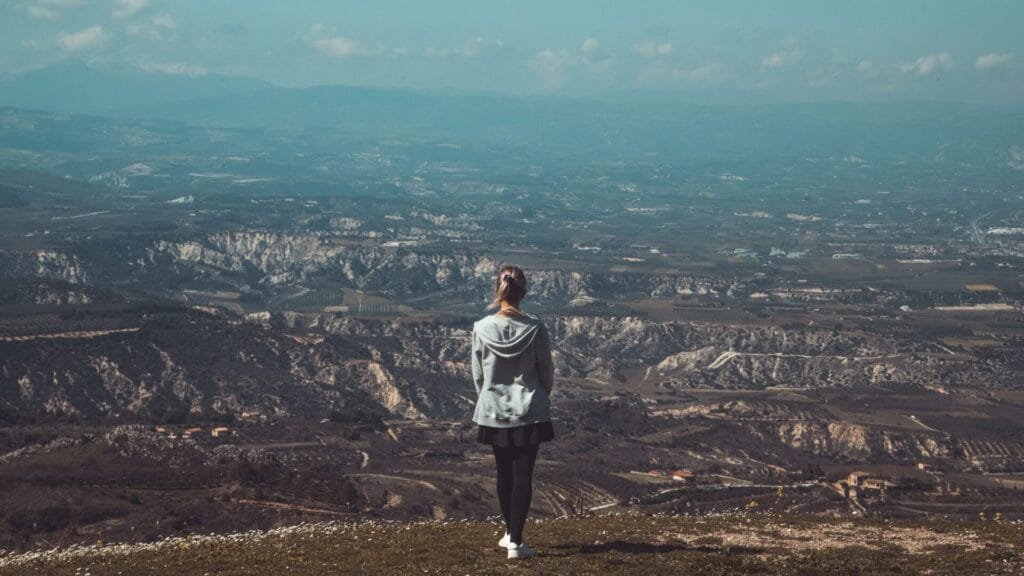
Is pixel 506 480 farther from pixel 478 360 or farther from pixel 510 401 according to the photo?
pixel 478 360

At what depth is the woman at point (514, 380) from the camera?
17.1 metres

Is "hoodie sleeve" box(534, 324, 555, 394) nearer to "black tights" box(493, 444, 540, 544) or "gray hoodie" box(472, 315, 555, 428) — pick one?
"gray hoodie" box(472, 315, 555, 428)

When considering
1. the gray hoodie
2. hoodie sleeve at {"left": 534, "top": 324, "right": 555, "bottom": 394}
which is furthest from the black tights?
hoodie sleeve at {"left": 534, "top": 324, "right": 555, "bottom": 394}

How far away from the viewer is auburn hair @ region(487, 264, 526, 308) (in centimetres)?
1708

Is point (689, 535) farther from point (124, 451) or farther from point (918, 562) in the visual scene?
point (124, 451)

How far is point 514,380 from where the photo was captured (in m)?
17.2

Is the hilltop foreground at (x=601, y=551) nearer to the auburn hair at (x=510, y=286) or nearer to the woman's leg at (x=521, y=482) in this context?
the woman's leg at (x=521, y=482)

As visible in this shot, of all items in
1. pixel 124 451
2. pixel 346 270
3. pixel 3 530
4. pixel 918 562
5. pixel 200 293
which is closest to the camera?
pixel 918 562

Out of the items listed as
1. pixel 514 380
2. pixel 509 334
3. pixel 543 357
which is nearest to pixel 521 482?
pixel 514 380

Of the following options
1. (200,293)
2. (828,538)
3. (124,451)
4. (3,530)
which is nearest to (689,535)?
(828,538)

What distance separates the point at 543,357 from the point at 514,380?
52 centimetres

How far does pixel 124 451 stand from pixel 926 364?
78835 millimetres

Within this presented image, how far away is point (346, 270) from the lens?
166 m

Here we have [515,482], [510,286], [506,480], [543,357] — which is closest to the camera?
[510,286]
